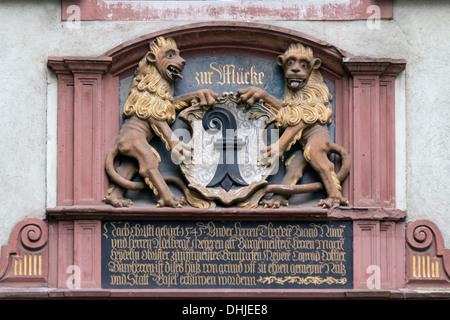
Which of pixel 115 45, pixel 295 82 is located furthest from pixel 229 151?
pixel 115 45

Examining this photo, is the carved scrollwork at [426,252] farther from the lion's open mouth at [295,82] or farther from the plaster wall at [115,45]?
the lion's open mouth at [295,82]

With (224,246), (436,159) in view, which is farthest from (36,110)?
(436,159)

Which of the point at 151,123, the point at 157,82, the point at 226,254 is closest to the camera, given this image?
the point at 226,254

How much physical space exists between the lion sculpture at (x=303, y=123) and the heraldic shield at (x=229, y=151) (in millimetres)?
127

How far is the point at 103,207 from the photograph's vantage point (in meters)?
13.2

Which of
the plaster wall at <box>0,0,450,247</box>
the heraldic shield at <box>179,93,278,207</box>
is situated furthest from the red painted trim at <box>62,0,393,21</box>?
the heraldic shield at <box>179,93,278,207</box>

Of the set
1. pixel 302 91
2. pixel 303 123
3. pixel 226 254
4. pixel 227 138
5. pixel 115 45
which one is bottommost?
pixel 226 254

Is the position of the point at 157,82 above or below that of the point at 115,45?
below

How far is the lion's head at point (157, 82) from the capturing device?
13492 mm

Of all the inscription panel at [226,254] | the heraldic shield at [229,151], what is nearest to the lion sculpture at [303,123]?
the heraldic shield at [229,151]

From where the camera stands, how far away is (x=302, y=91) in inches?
536

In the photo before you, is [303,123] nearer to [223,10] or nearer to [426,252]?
[223,10]

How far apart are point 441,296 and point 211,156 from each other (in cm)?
256

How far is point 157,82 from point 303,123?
1.46 metres
